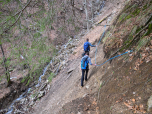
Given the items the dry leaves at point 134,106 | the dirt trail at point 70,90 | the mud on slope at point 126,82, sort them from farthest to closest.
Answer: the dirt trail at point 70,90
the mud on slope at point 126,82
the dry leaves at point 134,106

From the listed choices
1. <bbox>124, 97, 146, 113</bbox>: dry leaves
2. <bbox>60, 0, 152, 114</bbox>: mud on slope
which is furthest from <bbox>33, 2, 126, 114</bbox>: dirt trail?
<bbox>124, 97, 146, 113</bbox>: dry leaves

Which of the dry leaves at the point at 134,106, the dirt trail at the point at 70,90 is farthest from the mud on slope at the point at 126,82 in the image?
the dirt trail at the point at 70,90

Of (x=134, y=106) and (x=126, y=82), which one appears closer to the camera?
(x=134, y=106)

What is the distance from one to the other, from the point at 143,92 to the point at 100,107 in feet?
4.59

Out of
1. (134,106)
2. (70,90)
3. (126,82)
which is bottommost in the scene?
(70,90)

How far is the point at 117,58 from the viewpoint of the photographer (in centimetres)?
383

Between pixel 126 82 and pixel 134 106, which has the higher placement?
pixel 126 82

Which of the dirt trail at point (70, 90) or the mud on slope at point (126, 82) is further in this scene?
the dirt trail at point (70, 90)

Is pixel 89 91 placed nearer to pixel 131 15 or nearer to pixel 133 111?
pixel 133 111

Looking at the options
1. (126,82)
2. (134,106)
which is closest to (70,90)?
(126,82)

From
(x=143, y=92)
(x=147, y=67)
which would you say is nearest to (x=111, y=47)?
(x=147, y=67)

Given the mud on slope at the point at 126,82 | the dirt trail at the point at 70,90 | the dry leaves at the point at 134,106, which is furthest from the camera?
the dirt trail at the point at 70,90

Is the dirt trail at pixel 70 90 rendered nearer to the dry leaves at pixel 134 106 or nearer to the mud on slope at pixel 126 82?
the mud on slope at pixel 126 82

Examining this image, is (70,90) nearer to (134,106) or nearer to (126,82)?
(126,82)
